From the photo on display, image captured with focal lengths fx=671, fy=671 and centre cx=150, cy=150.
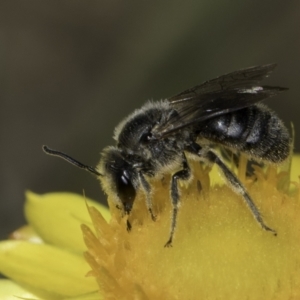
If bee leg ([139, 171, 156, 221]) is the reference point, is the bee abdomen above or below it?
above

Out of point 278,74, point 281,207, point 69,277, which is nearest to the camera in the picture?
point 281,207

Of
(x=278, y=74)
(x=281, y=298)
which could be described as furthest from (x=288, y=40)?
(x=281, y=298)

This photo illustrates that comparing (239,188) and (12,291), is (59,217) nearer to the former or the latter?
(12,291)

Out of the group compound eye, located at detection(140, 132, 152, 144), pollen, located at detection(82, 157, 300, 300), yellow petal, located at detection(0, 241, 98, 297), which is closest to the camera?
pollen, located at detection(82, 157, 300, 300)

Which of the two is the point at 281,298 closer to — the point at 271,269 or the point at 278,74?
the point at 271,269

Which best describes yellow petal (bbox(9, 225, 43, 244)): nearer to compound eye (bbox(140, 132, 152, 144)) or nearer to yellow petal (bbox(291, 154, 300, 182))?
compound eye (bbox(140, 132, 152, 144))

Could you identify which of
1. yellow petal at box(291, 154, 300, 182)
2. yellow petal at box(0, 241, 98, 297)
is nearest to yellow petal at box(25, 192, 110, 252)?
yellow petal at box(0, 241, 98, 297)

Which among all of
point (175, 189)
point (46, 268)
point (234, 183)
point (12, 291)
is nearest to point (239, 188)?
point (234, 183)

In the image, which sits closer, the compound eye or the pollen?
the pollen
